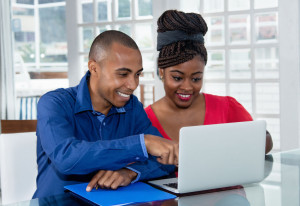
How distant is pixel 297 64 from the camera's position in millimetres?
2580

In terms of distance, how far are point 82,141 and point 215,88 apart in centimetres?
176

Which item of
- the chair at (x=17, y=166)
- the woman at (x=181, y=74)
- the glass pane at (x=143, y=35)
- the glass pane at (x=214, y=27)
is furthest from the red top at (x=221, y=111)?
the glass pane at (x=143, y=35)

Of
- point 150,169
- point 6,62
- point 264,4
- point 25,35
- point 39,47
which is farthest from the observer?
point 39,47

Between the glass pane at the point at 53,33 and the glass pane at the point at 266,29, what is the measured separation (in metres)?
5.75

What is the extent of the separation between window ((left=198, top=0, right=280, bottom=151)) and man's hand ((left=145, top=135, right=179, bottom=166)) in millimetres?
1622

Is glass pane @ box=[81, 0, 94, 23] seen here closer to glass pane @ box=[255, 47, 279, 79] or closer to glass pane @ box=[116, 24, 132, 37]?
glass pane @ box=[116, 24, 132, 37]

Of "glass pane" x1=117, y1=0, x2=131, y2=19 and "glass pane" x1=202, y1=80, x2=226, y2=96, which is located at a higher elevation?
"glass pane" x1=117, y1=0, x2=131, y2=19

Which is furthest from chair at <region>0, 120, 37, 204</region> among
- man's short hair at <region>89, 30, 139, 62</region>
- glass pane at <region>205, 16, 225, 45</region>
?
glass pane at <region>205, 16, 225, 45</region>

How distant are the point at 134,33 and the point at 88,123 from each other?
1696 mm

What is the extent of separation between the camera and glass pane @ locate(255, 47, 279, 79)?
2.75 meters

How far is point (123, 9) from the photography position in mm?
3312

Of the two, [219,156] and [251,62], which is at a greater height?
[251,62]

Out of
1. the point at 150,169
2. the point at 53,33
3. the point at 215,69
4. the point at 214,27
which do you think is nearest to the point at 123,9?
the point at 214,27

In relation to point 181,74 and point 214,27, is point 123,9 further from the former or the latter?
point 181,74
